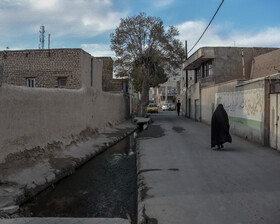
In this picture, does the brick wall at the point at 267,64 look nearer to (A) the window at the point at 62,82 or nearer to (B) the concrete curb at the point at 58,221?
(A) the window at the point at 62,82

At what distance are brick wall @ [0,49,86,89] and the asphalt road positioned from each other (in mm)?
9321

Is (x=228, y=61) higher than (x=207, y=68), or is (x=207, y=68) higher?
(x=228, y=61)

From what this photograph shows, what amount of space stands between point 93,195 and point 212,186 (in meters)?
2.69

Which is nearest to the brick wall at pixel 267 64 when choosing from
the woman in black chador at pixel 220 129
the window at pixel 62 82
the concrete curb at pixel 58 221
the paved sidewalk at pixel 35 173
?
the woman in black chador at pixel 220 129

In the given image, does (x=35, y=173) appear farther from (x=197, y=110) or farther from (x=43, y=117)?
(x=197, y=110)

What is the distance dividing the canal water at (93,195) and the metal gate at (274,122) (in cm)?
492

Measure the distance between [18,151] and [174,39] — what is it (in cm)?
2148

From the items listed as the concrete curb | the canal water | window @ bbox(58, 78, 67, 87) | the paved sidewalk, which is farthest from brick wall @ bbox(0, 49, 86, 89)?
the concrete curb

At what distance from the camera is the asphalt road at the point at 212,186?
13.4 ft

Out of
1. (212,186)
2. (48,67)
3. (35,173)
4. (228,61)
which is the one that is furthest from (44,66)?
(228,61)

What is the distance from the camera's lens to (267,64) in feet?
65.9

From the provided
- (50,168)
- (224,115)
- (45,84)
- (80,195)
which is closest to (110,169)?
(50,168)

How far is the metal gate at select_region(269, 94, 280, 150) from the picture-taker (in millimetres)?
9259

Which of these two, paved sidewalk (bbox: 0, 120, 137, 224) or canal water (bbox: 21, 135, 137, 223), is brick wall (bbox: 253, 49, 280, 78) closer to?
canal water (bbox: 21, 135, 137, 223)
